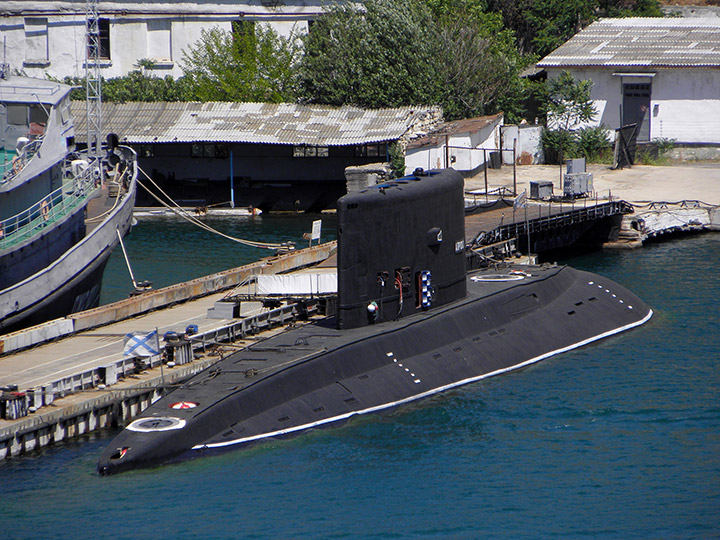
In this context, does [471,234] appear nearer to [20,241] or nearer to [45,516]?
[20,241]

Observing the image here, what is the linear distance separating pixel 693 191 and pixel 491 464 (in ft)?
127

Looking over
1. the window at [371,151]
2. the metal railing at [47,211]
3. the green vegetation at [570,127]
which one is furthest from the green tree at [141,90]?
the metal railing at [47,211]

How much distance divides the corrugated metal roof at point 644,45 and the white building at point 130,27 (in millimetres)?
17353

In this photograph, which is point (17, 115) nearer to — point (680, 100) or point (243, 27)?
point (243, 27)

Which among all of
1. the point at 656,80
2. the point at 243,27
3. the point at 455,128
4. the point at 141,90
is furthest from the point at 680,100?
the point at 141,90

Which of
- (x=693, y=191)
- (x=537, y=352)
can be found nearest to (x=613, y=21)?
(x=693, y=191)

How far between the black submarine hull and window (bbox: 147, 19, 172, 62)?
4535cm

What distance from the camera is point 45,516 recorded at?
21.7 meters

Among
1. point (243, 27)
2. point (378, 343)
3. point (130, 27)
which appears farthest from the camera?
point (130, 27)

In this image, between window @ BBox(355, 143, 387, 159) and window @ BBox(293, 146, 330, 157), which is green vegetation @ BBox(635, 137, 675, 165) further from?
window @ BBox(293, 146, 330, 157)

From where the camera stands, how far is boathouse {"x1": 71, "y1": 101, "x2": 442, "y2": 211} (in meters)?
63.8

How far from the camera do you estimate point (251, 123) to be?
65.4 m

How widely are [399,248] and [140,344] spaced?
277 inches

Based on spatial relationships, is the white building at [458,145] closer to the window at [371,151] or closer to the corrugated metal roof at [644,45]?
the window at [371,151]
